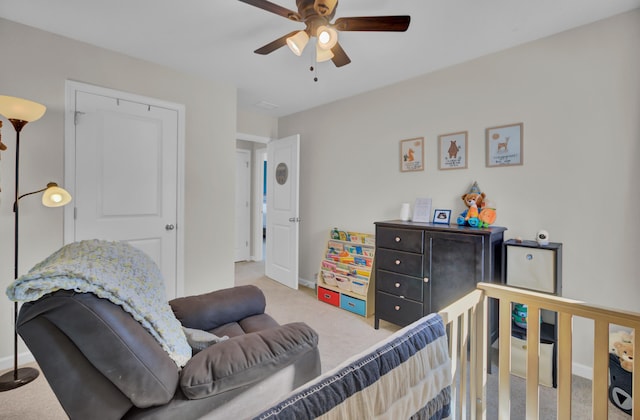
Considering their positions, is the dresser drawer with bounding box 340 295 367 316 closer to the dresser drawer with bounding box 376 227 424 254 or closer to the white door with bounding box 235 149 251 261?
the dresser drawer with bounding box 376 227 424 254

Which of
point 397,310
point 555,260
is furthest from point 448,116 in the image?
point 397,310

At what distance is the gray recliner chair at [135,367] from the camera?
2.80 ft

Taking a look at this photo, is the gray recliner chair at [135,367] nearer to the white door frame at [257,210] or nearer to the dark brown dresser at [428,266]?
the dark brown dresser at [428,266]

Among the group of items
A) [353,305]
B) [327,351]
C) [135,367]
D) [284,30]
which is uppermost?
[284,30]

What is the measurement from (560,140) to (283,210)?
2.99 m

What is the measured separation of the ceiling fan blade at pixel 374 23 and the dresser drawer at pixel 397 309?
200 centimetres

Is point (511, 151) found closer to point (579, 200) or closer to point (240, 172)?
point (579, 200)

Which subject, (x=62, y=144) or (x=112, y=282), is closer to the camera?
(x=112, y=282)

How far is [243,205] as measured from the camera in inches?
214

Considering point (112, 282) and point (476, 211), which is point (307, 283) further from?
point (112, 282)

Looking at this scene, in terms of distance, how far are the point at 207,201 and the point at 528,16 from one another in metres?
3.02

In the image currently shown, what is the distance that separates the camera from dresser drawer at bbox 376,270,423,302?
243cm

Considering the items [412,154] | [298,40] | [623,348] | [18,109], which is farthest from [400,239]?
[18,109]

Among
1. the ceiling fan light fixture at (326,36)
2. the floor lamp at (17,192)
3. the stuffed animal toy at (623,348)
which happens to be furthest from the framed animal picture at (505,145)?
the floor lamp at (17,192)
